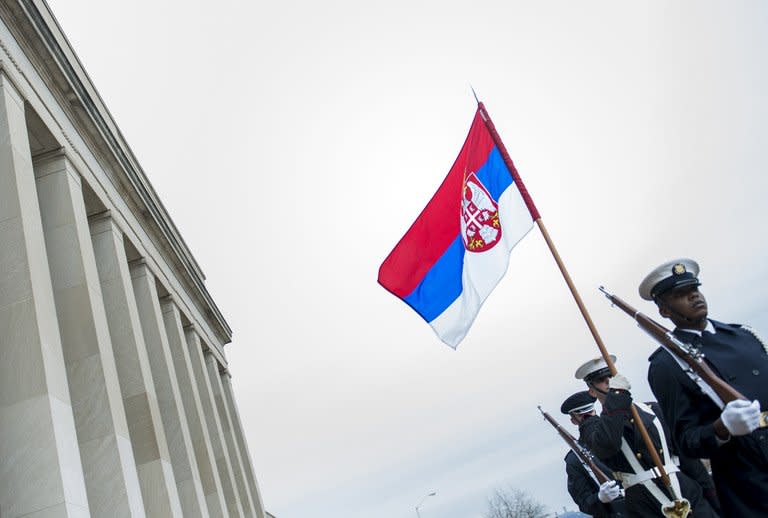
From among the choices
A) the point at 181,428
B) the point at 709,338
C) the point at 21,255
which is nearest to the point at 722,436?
the point at 709,338

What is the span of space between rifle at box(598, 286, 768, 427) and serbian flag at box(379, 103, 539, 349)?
284 centimetres

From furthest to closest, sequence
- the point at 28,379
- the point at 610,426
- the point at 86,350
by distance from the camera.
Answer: the point at 86,350
the point at 28,379
the point at 610,426

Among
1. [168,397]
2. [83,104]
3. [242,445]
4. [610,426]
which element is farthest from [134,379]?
[242,445]

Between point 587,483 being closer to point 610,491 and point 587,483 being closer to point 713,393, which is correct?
point 610,491

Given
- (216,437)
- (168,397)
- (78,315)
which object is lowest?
(78,315)

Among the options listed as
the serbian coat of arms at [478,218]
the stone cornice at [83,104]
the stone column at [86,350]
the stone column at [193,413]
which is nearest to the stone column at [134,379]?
the stone cornice at [83,104]

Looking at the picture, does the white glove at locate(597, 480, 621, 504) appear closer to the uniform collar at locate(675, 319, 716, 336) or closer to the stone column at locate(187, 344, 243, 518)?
the uniform collar at locate(675, 319, 716, 336)

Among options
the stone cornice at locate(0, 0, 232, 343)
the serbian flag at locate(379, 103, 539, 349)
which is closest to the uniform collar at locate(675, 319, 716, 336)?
the serbian flag at locate(379, 103, 539, 349)

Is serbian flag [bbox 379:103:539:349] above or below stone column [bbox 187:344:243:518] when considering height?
below

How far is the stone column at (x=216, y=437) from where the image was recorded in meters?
21.9

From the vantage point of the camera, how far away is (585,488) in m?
10.3

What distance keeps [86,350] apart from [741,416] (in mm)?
10087

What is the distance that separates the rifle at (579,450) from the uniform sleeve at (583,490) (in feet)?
0.70

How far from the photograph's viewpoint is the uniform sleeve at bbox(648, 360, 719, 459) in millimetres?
5195
